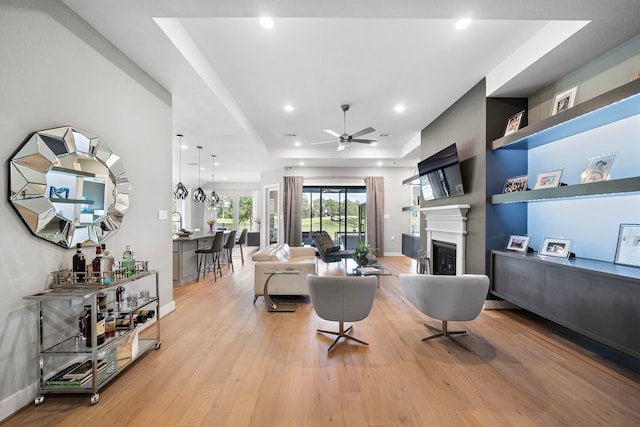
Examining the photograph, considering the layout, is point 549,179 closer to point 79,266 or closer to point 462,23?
point 462,23

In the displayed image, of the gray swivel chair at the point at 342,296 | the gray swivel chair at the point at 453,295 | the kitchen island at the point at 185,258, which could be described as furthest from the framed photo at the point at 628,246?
the kitchen island at the point at 185,258

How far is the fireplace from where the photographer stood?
433 centimetres

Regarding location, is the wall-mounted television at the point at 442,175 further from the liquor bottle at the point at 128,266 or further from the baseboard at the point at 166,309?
the baseboard at the point at 166,309

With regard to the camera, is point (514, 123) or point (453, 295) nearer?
point (453, 295)

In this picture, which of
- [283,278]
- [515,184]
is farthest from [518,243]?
[283,278]

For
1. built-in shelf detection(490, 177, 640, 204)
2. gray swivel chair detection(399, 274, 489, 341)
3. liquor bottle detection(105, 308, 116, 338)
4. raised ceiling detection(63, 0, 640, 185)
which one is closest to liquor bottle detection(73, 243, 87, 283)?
liquor bottle detection(105, 308, 116, 338)

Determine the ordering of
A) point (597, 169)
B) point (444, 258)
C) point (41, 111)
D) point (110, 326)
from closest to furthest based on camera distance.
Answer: point (41, 111), point (110, 326), point (597, 169), point (444, 258)

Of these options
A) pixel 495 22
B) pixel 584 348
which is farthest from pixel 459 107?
pixel 584 348

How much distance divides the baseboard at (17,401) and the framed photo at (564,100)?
510 centimetres

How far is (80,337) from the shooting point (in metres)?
1.97

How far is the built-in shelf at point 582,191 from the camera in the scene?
2020 mm

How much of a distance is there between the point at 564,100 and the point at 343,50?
2.45 m

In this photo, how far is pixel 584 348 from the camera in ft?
8.21

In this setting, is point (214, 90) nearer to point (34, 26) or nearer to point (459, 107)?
point (34, 26)
